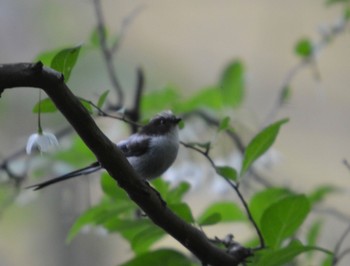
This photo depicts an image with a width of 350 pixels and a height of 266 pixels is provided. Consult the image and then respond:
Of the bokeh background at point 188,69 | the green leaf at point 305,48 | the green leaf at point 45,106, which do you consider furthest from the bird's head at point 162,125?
the bokeh background at point 188,69

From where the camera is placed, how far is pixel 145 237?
0.87 m

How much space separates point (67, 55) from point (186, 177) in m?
0.72

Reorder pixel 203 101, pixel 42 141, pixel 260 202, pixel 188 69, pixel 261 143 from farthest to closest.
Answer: pixel 188 69
pixel 203 101
pixel 260 202
pixel 261 143
pixel 42 141

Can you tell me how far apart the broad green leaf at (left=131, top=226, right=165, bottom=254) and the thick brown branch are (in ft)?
0.46

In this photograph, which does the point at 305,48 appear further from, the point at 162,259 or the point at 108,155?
the point at 108,155

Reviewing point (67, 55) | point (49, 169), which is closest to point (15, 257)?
point (49, 169)

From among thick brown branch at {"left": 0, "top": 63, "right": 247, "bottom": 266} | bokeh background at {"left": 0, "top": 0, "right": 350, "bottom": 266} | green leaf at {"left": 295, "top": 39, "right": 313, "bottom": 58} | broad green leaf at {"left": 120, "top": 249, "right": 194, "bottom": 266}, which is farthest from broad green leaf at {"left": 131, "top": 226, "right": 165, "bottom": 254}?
bokeh background at {"left": 0, "top": 0, "right": 350, "bottom": 266}

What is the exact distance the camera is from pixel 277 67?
11.5 ft

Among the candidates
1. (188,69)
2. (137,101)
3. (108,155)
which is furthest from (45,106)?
(188,69)

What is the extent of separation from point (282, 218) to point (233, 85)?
588mm

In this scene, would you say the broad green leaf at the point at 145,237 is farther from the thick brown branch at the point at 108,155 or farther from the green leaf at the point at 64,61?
the green leaf at the point at 64,61

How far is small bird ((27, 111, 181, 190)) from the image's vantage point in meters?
0.96

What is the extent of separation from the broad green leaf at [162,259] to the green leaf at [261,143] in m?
0.13

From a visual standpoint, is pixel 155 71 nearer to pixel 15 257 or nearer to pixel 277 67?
pixel 277 67
